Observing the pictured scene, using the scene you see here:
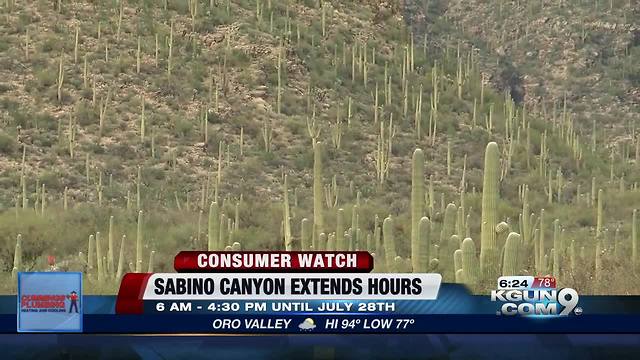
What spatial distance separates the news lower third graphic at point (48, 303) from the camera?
467 inches

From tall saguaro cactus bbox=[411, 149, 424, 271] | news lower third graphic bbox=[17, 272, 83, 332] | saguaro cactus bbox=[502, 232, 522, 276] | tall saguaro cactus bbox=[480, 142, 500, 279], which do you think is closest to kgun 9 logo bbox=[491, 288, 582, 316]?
saguaro cactus bbox=[502, 232, 522, 276]

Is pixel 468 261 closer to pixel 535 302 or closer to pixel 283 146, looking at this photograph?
pixel 535 302

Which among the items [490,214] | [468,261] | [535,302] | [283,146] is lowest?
[535,302]

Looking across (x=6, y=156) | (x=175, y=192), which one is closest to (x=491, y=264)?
(x=175, y=192)

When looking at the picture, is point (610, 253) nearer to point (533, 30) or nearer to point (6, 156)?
point (6, 156)

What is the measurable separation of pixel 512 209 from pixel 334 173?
16.0ft

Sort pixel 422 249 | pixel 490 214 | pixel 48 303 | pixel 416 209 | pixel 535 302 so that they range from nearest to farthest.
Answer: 1. pixel 48 303
2. pixel 535 302
3. pixel 490 214
4. pixel 422 249
5. pixel 416 209

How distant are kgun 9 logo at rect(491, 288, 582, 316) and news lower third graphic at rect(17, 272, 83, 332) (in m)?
4.42

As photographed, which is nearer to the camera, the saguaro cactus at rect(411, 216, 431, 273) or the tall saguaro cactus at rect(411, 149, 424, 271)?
the saguaro cactus at rect(411, 216, 431, 273)

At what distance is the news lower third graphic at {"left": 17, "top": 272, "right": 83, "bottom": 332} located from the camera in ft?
38.9

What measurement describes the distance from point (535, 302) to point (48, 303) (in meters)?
5.13

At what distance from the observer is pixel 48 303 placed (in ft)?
39.1

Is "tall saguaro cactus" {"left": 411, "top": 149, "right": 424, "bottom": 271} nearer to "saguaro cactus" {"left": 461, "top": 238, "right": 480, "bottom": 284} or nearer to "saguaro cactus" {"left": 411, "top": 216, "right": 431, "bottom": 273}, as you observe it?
"saguaro cactus" {"left": 411, "top": 216, "right": 431, "bottom": 273}

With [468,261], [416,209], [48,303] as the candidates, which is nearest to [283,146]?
[416,209]
